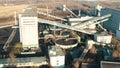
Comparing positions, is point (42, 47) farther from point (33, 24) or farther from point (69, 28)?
point (69, 28)

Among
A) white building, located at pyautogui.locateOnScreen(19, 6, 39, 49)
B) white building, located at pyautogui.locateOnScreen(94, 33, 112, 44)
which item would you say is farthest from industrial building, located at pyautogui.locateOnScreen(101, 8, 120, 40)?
white building, located at pyautogui.locateOnScreen(19, 6, 39, 49)

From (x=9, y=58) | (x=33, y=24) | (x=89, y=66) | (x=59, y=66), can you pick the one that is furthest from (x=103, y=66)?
(x=33, y=24)

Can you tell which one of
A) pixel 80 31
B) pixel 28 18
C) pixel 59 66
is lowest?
pixel 59 66

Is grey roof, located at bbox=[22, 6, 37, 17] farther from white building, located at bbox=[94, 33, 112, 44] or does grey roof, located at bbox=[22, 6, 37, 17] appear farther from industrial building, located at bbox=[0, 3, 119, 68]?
white building, located at bbox=[94, 33, 112, 44]

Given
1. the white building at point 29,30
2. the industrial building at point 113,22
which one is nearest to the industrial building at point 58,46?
the white building at point 29,30

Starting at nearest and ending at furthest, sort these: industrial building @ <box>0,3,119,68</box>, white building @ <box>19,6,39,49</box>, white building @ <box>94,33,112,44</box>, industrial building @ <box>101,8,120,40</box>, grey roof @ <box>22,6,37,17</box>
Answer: industrial building @ <box>0,3,119,68</box>
white building @ <box>19,6,39,49</box>
grey roof @ <box>22,6,37,17</box>
white building @ <box>94,33,112,44</box>
industrial building @ <box>101,8,120,40</box>

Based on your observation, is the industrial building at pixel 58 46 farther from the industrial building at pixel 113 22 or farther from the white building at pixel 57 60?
the industrial building at pixel 113 22

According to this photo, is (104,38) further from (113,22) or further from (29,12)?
(29,12)

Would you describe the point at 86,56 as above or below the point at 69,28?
below

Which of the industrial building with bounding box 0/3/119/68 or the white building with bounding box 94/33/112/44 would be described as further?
the white building with bounding box 94/33/112/44
